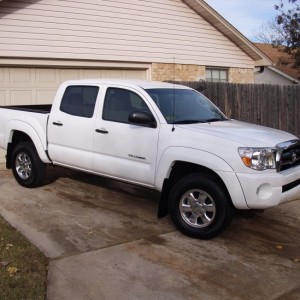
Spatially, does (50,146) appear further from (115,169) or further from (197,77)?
(197,77)

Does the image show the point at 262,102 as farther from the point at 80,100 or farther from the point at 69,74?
the point at 80,100

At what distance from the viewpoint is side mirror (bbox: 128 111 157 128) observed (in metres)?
5.71

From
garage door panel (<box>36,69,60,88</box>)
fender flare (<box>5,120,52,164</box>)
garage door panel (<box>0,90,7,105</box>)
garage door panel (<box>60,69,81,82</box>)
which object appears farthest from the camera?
garage door panel (<box>60,69,81,82</box>)

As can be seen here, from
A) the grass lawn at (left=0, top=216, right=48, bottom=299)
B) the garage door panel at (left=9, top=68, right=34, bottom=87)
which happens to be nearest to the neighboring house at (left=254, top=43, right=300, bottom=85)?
the garage door panel at (left=9, top=68, right=34, bottom=87)

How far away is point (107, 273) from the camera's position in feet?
14.7

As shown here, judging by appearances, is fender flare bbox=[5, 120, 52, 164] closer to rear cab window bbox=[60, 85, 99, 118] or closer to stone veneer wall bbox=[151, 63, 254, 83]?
rear cab window bbox=[60, 85, 99, 118]

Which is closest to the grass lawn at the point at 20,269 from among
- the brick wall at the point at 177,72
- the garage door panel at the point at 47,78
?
the garage door panel at the point at 47,78

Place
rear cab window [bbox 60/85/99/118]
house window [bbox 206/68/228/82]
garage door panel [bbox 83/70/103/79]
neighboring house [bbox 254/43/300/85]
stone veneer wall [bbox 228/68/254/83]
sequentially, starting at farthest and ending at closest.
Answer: neighboring house [bbox 254/43/300/85] → stone veneer wall [bbox 228/68/254/83] → house window [bbox 206/68/228/82] → garage door panel [bbox 83/70/103/79] → rear cab window [bbox 60/85/99/118]

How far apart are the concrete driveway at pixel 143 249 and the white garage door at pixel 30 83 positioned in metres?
3.73

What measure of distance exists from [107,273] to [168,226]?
1626 mm

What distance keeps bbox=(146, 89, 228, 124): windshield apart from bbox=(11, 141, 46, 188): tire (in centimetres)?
244

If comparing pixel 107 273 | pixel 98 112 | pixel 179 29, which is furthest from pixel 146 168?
pixel 179 29

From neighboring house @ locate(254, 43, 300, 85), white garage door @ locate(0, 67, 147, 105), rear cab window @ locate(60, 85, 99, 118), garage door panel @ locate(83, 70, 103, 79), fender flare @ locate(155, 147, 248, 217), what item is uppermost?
neighboring house @ locate(254, 43, 300, 85)

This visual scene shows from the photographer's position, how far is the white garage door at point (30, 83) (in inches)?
413
